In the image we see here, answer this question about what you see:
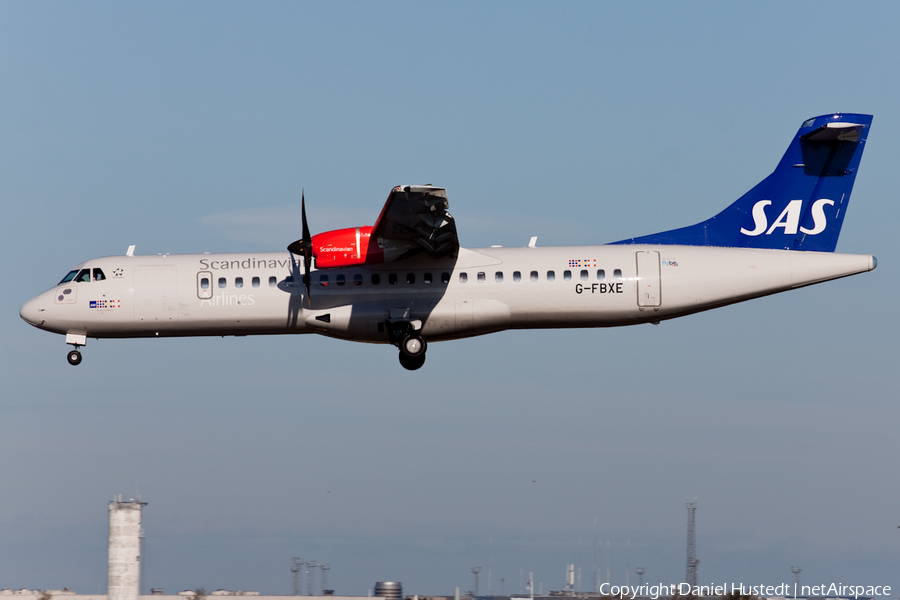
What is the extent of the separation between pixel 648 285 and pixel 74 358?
13.5 m

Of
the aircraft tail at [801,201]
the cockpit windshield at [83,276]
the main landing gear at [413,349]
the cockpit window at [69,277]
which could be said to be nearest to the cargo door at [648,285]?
the aircraft tail at [801,201]

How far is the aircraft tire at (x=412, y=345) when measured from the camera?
2327 cm

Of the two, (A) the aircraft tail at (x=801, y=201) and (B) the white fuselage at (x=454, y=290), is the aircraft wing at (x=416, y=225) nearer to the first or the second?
Answer: (B) the white fuselage at (x=454, y=290)

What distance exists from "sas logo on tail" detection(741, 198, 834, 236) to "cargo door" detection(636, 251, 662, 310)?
2925mm

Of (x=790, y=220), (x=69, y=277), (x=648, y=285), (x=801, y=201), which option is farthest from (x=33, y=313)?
(x=801, y=201)

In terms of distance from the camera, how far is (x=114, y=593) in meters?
42.3

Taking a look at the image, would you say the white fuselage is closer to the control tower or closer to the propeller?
the propeller

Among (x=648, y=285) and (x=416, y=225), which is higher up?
(x=416, y=225)

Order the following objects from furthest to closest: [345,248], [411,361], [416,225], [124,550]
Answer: [124,550] → [411,361] → [345,248] → [416,225]

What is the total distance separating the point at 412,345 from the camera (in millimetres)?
23266

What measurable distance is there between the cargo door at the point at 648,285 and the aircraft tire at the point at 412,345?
5.03m

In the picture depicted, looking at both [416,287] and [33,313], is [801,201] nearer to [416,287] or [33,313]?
[416,287]

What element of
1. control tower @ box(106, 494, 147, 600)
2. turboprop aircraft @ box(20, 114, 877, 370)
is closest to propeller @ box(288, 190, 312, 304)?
turboprop aircraft @ box(20, 114, 877, 370)

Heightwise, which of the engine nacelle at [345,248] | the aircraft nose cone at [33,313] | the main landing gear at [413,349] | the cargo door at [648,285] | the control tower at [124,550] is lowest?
the control tower at [124,550]
